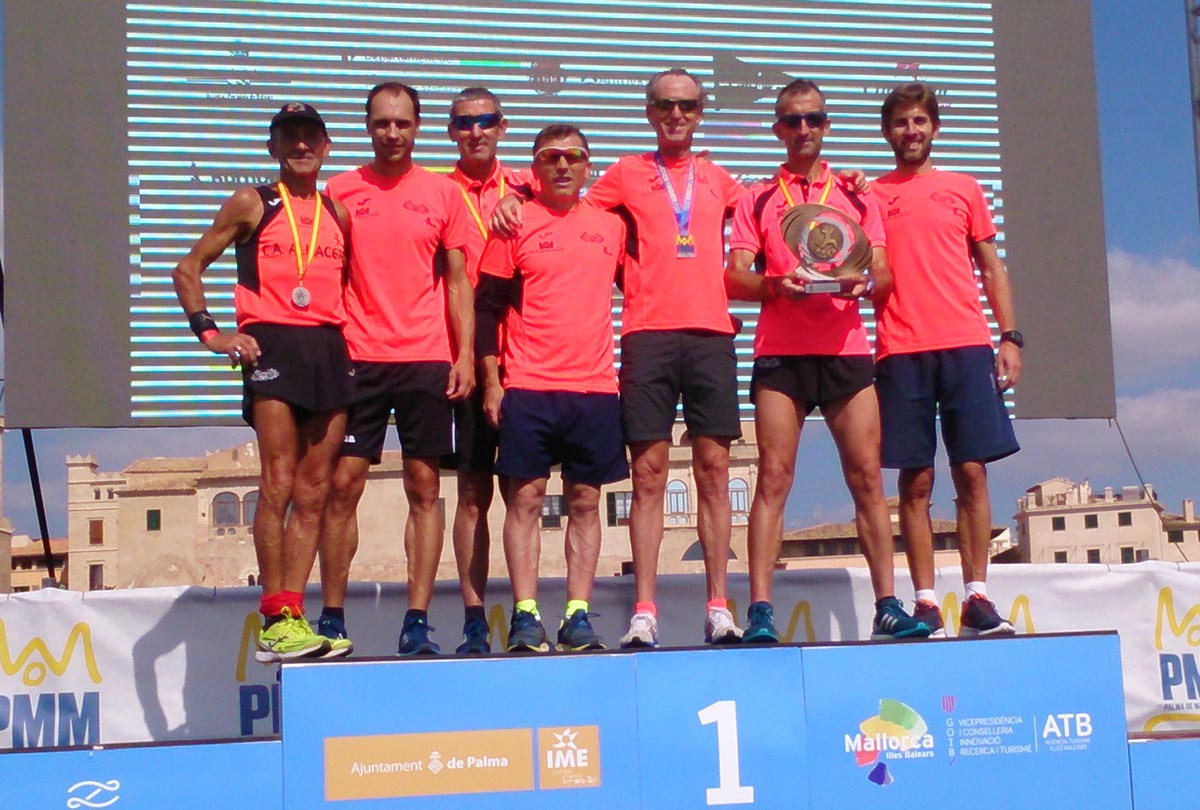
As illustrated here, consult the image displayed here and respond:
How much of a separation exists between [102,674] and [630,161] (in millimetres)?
2472

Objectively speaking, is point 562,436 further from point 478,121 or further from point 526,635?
point 478,121

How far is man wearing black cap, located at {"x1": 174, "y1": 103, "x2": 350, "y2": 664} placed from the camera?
344 centimetres

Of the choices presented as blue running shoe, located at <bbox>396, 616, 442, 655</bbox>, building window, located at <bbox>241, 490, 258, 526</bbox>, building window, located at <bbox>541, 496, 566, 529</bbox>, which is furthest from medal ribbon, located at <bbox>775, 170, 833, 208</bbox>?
building window, located at <bbox>241, 490, 258, 526</bbox>

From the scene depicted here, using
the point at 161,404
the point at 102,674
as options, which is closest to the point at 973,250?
the point at 102,674

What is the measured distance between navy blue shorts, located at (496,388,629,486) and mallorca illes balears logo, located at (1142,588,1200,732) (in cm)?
266

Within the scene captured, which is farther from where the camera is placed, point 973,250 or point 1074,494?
point 1074,494

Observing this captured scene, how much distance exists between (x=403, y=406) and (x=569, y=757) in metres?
1.13

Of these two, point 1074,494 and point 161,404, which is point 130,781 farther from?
point 1074,494

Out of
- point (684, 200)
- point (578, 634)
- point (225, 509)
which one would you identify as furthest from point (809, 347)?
point (225, 509)

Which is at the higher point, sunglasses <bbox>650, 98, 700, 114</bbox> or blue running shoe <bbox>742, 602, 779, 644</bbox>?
sunglasses <bbox>650, 98, 700, 114</bbox>

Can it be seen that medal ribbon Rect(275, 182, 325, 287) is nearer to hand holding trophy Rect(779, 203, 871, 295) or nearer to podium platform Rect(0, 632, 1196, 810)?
podium platform Rect(0, 632, 1196, 810)

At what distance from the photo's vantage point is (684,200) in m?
3.78

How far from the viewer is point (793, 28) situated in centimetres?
633

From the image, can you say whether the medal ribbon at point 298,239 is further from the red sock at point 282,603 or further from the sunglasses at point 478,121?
the red sock at point 282,603
